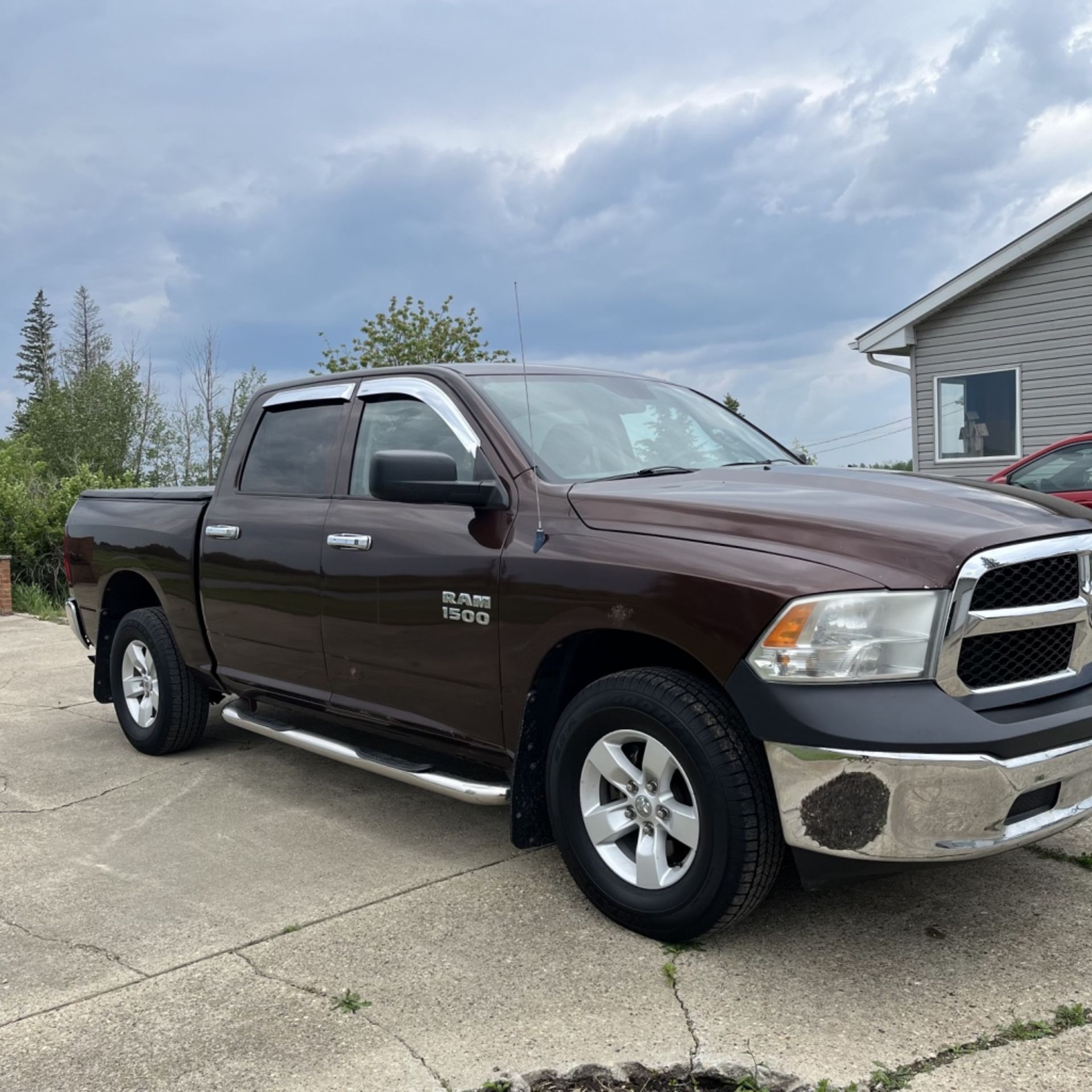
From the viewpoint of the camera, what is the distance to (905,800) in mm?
2836

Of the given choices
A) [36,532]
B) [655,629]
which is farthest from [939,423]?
[655,629]

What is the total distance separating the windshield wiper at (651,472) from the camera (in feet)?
12.8

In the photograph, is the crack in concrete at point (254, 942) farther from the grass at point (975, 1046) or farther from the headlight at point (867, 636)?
the headlight at point (867, 636)

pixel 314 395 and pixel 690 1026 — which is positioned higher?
pixel 314 395

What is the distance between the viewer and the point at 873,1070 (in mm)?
2660

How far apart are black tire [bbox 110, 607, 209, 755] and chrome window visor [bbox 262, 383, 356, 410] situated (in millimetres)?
1357

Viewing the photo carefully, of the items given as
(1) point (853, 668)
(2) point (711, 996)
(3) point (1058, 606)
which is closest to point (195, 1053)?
(2) point (711, 996)

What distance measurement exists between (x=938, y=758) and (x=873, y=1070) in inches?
30.5

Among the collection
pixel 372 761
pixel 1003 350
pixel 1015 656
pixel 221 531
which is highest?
pixel 1003 350

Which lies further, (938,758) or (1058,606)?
(1058,606)

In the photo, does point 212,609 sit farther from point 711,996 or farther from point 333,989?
point 711,996

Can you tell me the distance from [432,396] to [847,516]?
6.01 feet

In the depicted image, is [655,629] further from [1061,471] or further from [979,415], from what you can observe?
[979,415]

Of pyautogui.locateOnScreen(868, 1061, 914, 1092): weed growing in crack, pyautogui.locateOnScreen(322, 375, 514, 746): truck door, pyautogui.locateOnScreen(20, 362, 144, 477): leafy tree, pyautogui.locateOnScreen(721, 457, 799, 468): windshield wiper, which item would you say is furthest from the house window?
pyautogui.locateOnScreen(20, 362, 144, 477): leafy tree
